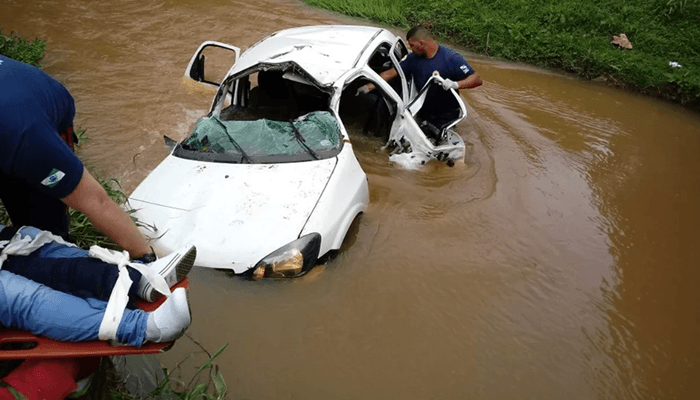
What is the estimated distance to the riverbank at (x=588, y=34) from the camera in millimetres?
7297

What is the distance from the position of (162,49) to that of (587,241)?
22.6 ft

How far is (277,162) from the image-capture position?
3.66 m

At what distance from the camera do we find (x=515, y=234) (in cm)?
432

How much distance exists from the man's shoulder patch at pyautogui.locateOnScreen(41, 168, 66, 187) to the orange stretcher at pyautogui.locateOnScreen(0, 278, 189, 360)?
66cm

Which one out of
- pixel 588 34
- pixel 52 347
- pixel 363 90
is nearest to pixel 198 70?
pixel 363 90

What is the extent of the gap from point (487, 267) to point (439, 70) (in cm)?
238

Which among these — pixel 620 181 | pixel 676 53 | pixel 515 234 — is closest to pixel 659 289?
pixel 515 234

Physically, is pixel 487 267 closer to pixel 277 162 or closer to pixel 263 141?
pixel 277 162

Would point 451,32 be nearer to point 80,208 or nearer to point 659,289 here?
point 659,289

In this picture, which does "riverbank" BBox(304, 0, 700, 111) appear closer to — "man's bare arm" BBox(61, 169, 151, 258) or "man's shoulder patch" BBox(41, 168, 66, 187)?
"man's bare arm" BBox(61, 169, 151, 258)

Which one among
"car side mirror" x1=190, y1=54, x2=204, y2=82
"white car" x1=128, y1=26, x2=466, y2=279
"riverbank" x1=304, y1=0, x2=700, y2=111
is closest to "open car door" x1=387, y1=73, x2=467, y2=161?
"white car" x1=128, y1=26, x2=466, y2=279

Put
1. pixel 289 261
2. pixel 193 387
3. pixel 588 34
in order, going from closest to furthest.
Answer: pixel 193 387
pixel 289 261
pixel 588 34

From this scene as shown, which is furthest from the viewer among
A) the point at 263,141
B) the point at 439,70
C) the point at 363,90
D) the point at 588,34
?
the point at 588,34

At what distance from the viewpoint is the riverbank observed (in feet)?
23.9
